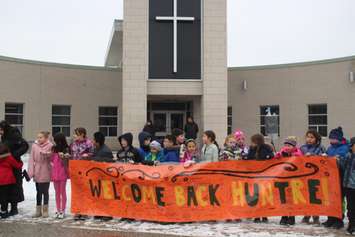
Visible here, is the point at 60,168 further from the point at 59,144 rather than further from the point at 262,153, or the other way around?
the point at 262,153

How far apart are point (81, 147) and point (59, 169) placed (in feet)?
1.98

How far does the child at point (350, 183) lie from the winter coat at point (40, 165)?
18.2ft

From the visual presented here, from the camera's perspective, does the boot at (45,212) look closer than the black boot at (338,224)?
No

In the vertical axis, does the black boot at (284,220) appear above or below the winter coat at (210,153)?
below

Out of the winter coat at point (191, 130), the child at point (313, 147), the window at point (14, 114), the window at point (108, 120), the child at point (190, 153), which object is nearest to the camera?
the child at point (313, 147)

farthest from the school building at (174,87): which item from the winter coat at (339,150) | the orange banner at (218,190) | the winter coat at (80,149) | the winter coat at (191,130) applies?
the winter coat at (339,150)

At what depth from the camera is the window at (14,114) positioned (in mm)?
25594

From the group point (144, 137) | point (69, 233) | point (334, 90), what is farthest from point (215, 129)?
point (69, 233)

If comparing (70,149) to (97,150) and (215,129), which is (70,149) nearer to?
(97,150)

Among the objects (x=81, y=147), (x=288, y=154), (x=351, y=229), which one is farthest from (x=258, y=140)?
(x=81, y=147)

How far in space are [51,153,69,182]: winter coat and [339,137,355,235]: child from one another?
519cm

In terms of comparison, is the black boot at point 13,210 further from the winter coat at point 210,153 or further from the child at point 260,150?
Result: the child at point 260,150

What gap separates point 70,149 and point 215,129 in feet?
43.5

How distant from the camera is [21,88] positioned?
25922 millimetres
